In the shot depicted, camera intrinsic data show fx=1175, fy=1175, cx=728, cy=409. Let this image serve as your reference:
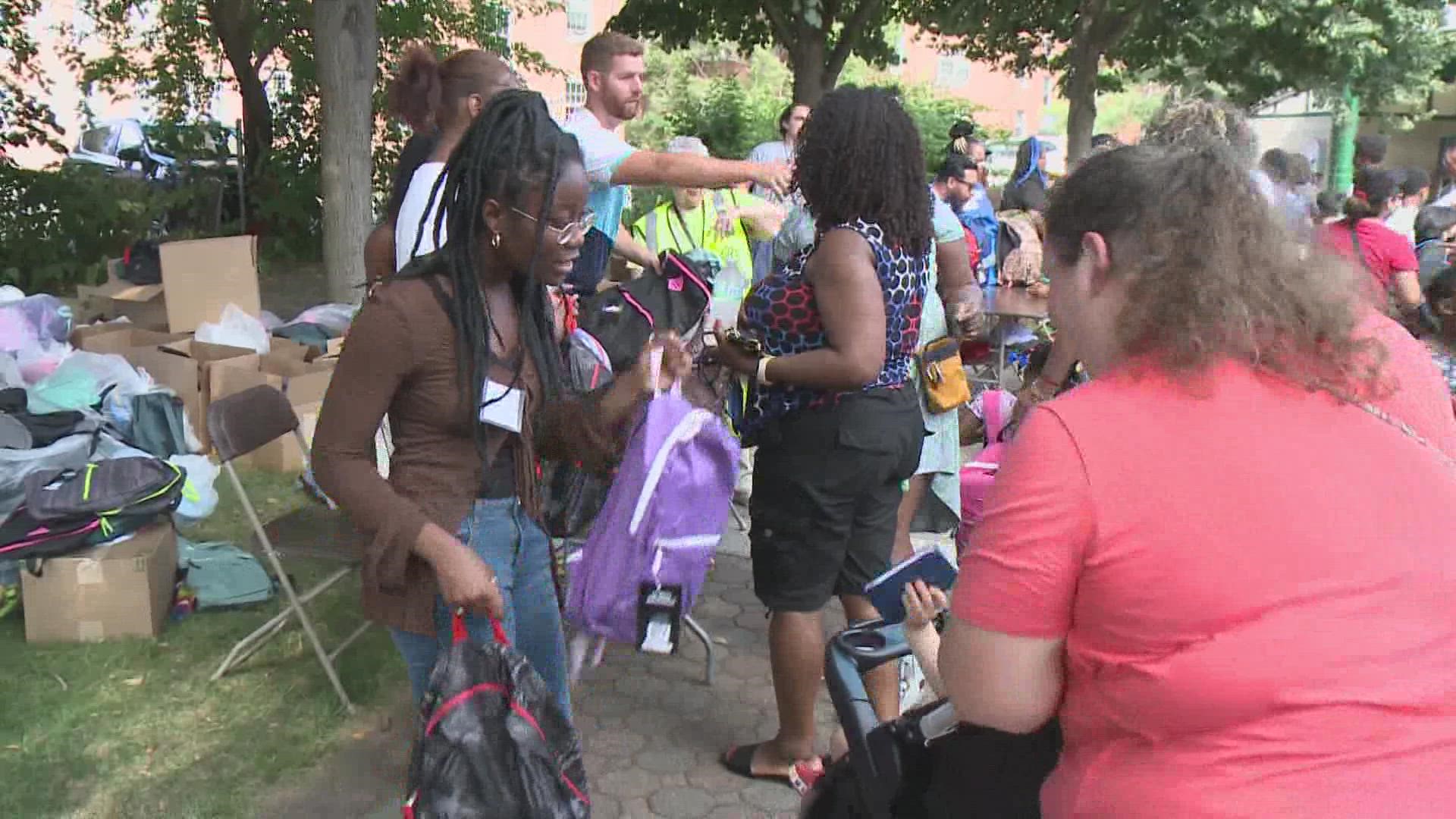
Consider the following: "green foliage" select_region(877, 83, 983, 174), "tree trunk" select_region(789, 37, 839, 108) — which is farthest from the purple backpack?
"green foliage" select_region(877, 83, 983, 174)

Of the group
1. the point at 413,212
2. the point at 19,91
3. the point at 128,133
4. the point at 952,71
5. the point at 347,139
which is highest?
the point at 952,71

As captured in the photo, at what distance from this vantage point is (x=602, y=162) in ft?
11.0

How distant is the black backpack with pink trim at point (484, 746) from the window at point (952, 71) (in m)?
48.6

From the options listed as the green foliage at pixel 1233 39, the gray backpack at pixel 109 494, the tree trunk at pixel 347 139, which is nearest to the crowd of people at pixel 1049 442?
the gray backpack at pixel 109 494

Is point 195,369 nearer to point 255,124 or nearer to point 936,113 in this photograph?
point 255,124

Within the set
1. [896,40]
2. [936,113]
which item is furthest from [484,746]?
[896,40]

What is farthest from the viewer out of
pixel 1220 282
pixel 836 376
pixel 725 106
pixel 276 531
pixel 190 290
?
pixel 725 106

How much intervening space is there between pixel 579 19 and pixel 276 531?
33099mm

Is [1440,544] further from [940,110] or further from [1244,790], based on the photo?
[940,110]

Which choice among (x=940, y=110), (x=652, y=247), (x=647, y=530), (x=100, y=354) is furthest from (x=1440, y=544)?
(x=940, y=110)

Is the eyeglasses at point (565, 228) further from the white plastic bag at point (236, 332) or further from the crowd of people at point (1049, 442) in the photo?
the white plastic bag at point (236, 332)

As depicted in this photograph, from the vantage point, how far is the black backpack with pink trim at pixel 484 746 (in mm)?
1895

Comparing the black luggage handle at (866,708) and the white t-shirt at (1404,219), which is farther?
the white t-shirt at (1404,219)

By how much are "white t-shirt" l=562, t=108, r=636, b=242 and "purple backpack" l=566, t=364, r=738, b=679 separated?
0.72 m
